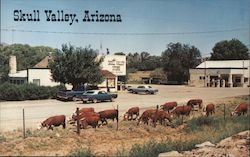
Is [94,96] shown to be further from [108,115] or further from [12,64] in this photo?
[12,64]

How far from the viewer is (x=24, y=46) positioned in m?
5.77

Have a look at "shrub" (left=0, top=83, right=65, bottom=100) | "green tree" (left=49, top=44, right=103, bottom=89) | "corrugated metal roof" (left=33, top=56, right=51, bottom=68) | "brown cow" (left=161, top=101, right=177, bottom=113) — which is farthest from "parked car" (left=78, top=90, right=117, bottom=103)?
"brown cow" (left=161, top=101, right=177, bottom=113)

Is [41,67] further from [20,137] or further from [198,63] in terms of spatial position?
[198,63]

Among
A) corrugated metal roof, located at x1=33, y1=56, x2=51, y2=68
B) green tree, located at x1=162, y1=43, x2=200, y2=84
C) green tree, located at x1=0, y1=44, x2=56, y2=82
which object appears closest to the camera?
green tree, located at x1=0, y1=44, x2=56, y2=82

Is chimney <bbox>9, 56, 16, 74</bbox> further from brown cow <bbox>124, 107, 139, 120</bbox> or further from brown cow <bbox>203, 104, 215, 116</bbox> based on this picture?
brown cow <bbox>203, 104, 215, 116</bbox>

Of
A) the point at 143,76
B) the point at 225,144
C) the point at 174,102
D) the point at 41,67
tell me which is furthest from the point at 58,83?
the point at 225,144

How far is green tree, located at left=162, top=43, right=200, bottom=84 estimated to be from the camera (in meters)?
7.02

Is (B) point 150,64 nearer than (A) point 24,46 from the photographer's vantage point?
No

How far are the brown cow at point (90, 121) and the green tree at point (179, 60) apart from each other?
1398mm

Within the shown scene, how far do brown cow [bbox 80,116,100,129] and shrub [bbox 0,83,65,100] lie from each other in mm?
767

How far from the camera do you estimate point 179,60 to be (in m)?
7.48

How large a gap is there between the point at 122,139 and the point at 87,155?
3.03ft

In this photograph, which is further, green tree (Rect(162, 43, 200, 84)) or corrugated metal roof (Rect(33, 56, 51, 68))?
green tree (Rect(162, 43, 200, 84))

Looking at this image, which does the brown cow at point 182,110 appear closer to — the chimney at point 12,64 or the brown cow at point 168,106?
the brown cow at point 168,106
